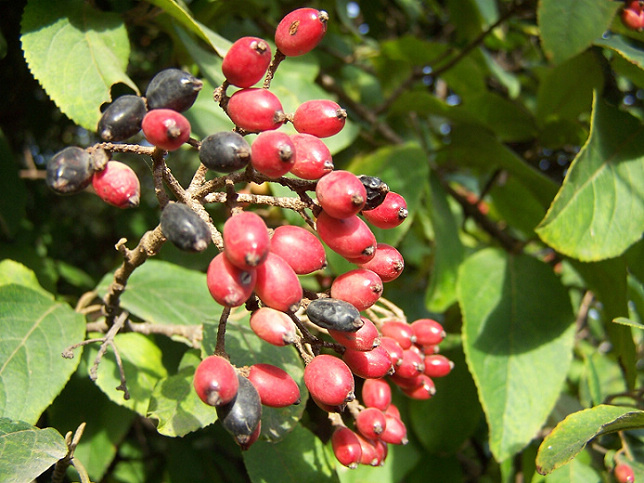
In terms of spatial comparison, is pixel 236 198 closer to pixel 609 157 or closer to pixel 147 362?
pixel 147 362

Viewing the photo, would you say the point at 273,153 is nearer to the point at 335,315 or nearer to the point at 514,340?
the point at 335,315

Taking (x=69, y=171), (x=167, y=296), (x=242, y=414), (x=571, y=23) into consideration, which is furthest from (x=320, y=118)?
(x=571, y=23)

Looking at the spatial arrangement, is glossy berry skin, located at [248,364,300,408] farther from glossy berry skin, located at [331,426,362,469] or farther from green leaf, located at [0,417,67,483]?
green leaf, located at [0,417,67,483]

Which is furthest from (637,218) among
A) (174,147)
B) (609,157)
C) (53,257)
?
(53,257)

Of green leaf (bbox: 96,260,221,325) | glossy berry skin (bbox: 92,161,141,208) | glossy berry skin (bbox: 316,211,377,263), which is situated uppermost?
glossy berry skin (bbox: 92,161,141,208)

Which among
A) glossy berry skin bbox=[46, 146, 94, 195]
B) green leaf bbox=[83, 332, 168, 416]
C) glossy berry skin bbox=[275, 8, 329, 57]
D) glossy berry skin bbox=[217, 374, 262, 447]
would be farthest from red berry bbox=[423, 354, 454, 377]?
glossy berry skin bbox=[46, 146, 94, 195]

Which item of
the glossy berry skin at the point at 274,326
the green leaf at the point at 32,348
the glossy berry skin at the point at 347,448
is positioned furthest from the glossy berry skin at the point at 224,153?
the green leaf at the point at 32,348
